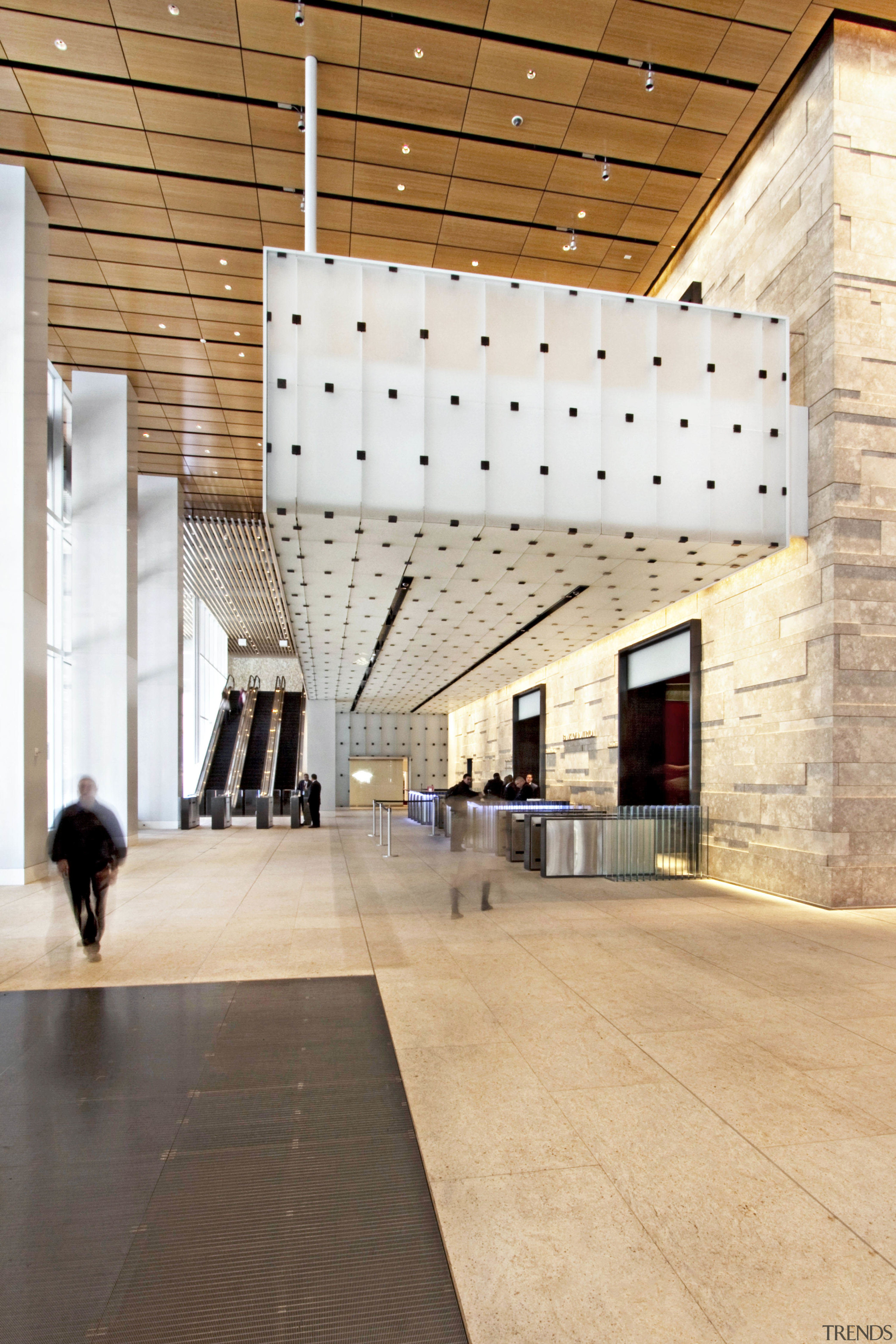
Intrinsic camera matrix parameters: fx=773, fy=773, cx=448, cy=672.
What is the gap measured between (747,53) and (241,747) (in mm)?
27619

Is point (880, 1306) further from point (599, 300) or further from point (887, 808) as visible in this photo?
point (599, 300)

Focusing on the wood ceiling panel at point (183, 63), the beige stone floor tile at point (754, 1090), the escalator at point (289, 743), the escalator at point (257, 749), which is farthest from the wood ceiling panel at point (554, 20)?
the escalator at point (289, 743)

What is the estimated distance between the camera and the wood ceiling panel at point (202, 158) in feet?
33.3

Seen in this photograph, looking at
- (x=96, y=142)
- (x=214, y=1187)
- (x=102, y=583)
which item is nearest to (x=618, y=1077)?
(x=214, y=1187)

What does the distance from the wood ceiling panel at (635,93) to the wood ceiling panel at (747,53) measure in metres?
0.28

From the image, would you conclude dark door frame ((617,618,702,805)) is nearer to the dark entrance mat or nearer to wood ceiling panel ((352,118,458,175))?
wood ceiling panel ((352,118,458,175))

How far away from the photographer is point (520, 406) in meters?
9.39

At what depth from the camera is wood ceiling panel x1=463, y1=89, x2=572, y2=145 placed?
962cm

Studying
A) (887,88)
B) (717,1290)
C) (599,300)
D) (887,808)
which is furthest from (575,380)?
(717,1290)

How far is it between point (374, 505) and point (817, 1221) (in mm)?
7667

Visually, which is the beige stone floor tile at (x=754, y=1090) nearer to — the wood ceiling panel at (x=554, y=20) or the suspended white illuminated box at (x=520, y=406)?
the suspended white illuminated box at (x=520, y=406)

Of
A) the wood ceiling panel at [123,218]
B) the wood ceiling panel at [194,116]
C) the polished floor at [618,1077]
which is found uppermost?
the wood ceiling panel at [194,116]

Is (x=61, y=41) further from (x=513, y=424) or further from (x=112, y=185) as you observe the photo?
(x=513, y=424)

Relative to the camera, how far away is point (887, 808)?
29.8 ft
